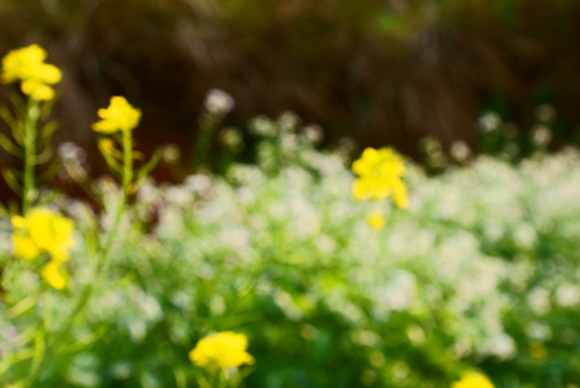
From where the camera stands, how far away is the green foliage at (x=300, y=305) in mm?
1571

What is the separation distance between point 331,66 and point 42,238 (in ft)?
11.9

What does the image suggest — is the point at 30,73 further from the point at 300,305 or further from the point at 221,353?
the point at 300,305

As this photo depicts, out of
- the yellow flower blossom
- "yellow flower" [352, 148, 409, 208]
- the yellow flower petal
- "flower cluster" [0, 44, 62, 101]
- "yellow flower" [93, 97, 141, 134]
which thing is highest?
"yellow flower" [352, 148, 409, 208]

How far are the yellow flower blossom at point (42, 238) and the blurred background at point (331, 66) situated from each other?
2.37 m

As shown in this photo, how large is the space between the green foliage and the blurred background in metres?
1.22

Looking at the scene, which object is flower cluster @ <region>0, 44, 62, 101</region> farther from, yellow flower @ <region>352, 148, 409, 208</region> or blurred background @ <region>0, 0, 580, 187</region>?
blurred background @ <region>0, 0, 580, 187</region>

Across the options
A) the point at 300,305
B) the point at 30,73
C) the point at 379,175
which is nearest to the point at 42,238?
the point at 30,73

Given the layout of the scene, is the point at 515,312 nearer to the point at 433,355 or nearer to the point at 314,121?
the point at 433,355

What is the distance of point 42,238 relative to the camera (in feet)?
2.71

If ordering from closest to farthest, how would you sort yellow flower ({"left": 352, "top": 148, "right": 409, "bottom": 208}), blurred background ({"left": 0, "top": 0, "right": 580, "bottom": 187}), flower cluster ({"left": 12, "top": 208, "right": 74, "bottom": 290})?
flower cluster ({"left": 12, "top": 208, "right": 74, "bottom": 290}) < yellow flower ({"left": 352, "top": 148, "right": 409, "bottom": 208}) < blurred background ({"left": 0, "top": 0, "right": 580, "bottom": 187})

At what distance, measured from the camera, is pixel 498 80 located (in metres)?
4.86

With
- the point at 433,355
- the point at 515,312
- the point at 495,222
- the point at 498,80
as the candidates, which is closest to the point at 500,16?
the point at 498,80

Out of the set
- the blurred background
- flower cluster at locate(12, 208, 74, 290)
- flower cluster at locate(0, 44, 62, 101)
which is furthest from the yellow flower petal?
the blurred background

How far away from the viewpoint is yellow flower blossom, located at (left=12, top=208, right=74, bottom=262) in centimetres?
83
